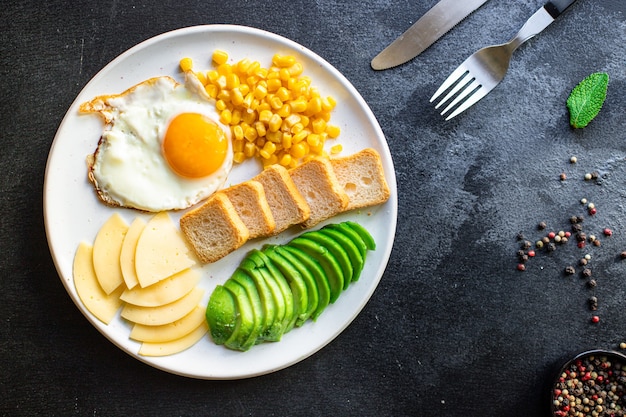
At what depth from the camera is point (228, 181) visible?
146 inches

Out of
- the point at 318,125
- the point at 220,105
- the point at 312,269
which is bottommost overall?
the point at 312,269

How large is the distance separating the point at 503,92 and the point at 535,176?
64 centimetres

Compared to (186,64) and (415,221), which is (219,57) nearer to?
(186,64)

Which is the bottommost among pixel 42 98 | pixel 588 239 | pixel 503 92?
pixel 588 239

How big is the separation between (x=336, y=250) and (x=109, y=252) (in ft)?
4.76

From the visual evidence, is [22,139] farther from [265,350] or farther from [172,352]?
[265,350]

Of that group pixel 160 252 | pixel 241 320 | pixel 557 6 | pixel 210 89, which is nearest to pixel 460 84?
pixel 557 6

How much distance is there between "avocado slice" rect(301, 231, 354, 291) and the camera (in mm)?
3541

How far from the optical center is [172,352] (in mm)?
3547

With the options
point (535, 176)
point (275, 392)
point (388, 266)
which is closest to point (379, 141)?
point (388, 266)

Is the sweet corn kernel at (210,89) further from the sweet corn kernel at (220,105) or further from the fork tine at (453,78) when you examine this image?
the fork tine at (453,78)

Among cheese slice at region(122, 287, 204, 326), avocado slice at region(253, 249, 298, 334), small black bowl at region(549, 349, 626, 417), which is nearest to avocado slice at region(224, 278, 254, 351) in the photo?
avocado slice at region(253, 249, 298, 334)

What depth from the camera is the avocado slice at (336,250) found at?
11.6 ft

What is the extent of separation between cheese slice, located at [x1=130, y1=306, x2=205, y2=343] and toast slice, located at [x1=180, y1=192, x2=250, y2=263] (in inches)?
15.8
